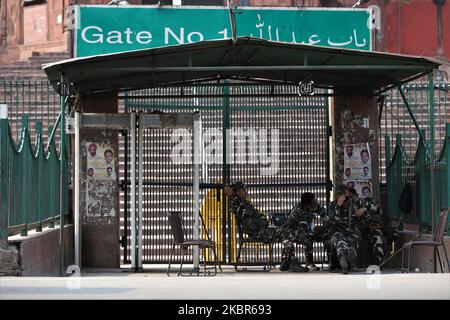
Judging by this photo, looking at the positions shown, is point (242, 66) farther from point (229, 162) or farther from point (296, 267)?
point (296, 267)

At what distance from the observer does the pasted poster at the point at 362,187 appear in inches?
688

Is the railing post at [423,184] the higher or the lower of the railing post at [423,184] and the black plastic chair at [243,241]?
the higher

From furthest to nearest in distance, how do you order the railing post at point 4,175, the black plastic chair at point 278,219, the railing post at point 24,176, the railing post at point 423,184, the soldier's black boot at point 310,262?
the black plastic chair at point 278,219 < the soldier's black boot at point 310,262 < the railing post at point 423,184 < the railing post at point 24,176 < the railing post at point 4,175

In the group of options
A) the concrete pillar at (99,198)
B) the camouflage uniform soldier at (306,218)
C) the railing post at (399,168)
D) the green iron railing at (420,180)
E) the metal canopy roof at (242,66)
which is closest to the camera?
the metal canopy roof at (242,66)

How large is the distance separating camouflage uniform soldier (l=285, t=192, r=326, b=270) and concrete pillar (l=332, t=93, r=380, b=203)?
3.93 feet

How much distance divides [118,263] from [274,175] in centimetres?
309

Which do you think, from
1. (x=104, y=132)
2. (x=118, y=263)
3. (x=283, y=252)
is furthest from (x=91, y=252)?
(x=283, y=252)

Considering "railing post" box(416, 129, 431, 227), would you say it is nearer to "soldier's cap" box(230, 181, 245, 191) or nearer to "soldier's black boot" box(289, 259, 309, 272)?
"soldier's black boot" box(289, 259, 309, 272)

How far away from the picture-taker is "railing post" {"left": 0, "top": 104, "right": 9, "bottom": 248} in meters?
13.0

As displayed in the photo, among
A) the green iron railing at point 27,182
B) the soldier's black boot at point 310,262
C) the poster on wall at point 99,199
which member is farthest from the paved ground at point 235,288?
the poster on wall at point 99,199

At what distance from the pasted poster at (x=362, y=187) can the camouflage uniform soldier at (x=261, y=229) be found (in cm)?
153

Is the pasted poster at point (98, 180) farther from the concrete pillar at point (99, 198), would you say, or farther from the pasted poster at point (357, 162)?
the pasted poster at point (357, 162)

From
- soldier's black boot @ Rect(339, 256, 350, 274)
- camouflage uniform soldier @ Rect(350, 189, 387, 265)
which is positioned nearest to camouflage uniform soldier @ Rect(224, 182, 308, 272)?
soldier's black boot @ Rect(339, 256, 350, 274)
